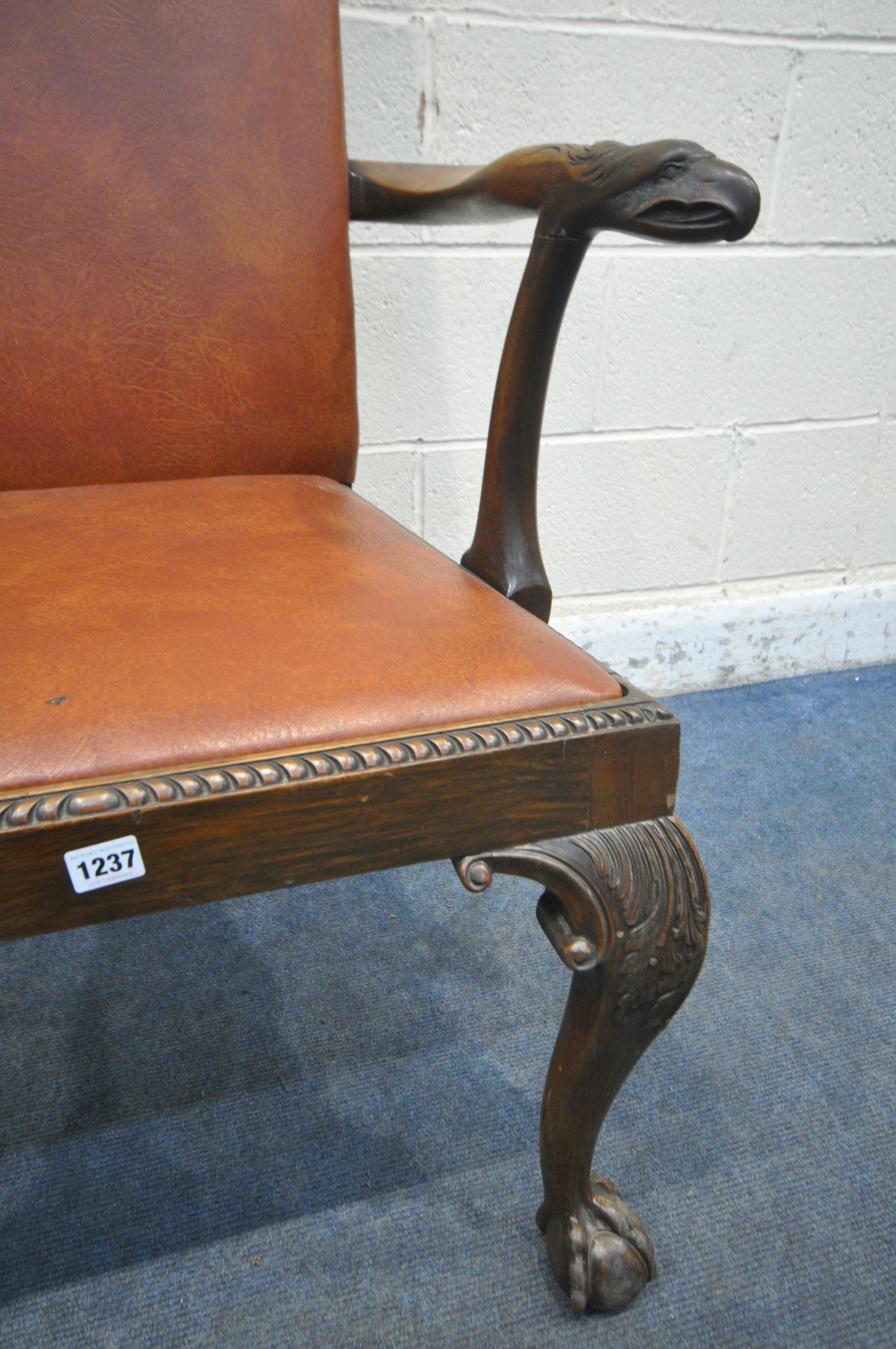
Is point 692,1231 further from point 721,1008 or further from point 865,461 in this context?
point 865,461

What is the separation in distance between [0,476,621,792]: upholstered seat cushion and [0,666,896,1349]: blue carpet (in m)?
0.51

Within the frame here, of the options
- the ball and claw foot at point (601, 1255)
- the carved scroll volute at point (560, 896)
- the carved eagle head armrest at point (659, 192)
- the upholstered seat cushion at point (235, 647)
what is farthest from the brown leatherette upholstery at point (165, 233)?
the ball and claw foot at point (601, 1255)

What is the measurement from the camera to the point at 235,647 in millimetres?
557

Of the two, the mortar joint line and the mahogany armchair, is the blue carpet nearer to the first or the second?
the mahogany armchair

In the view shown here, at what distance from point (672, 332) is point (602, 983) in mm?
1113

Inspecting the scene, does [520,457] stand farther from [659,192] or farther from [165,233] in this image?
[165,233]

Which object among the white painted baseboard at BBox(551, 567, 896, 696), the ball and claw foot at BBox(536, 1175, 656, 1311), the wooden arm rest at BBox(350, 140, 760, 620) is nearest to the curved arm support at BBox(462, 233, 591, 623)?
the wooden arm rest at BBox(350, 140, 760, 620)

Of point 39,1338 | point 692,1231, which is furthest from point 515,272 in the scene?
point 39,1338

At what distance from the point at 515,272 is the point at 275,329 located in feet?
1.85

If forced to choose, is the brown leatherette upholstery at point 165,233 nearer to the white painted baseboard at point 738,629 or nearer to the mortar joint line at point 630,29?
the mortar joint line at point 630,29

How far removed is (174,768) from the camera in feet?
1.64

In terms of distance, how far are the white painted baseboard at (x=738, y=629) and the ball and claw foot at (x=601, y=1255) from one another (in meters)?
0.96

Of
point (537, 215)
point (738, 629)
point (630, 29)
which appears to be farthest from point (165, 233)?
point (738, 629)

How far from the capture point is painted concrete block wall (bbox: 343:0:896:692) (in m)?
1.23
